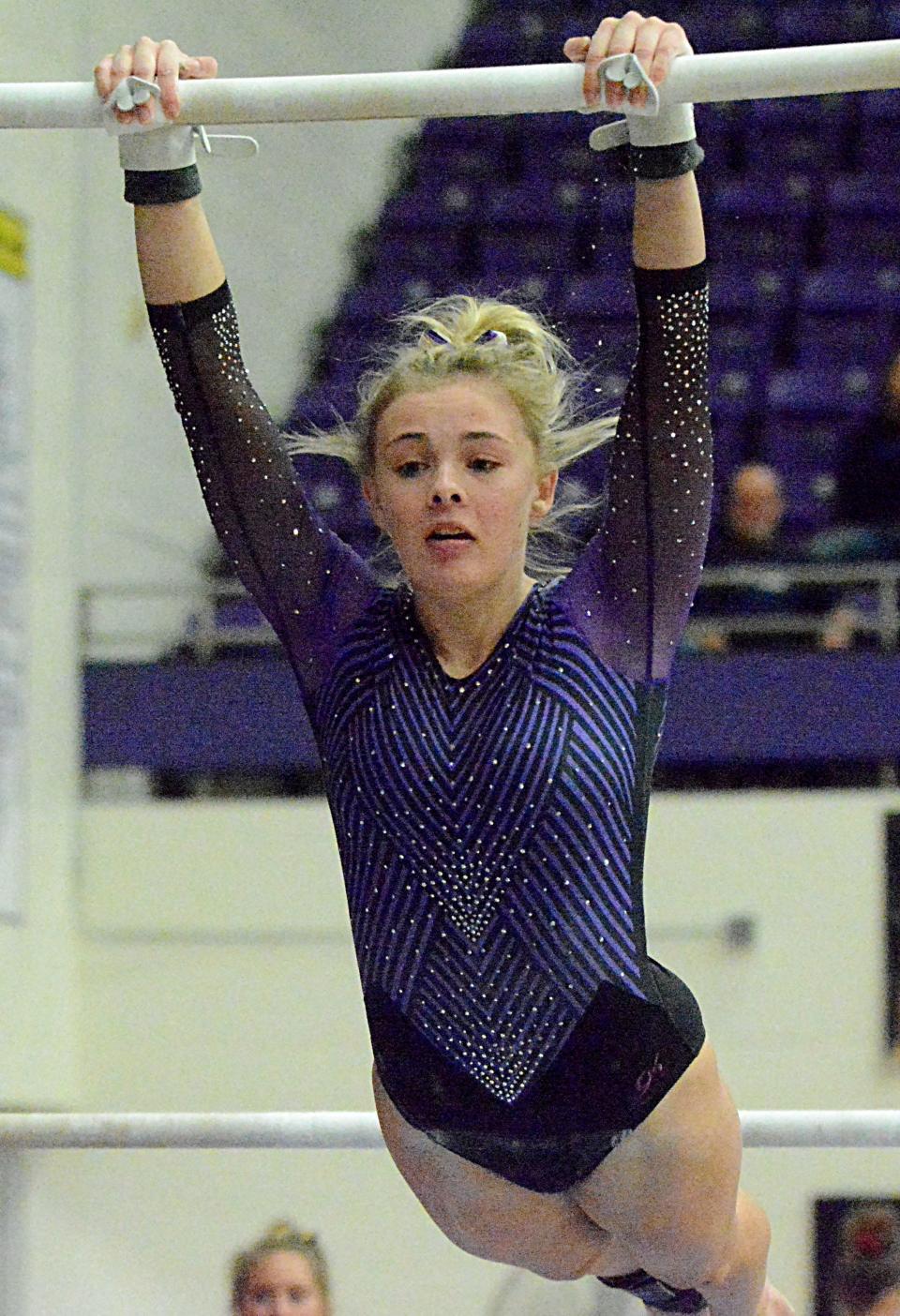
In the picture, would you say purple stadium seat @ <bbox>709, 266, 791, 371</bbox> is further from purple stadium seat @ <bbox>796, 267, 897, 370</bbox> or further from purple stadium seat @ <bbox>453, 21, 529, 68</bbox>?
purple stadium seat @ <bbox>453, 21, 529, 68</bbox>

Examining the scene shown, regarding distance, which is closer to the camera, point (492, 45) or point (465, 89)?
point (465, 89)

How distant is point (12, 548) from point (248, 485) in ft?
11.1

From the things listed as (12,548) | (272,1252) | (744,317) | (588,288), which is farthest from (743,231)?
(272,1252)

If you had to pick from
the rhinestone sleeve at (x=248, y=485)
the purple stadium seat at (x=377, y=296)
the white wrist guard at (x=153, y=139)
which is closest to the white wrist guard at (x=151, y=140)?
the white wrist guard at (x=153, y=139)

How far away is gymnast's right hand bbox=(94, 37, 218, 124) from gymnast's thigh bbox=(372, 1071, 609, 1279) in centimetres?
97

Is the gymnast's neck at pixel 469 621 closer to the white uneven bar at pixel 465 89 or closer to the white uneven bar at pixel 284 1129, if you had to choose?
the white uneven bar at pixel 465 89

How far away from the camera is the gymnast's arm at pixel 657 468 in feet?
5.67

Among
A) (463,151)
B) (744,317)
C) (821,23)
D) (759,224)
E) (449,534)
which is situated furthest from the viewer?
(821,23)

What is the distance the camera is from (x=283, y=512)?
186cm

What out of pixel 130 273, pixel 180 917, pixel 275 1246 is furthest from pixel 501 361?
pixel 130 273

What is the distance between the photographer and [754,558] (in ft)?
15.9

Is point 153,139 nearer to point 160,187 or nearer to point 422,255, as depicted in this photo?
point 160,187

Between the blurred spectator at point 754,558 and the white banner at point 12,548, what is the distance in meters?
1.82

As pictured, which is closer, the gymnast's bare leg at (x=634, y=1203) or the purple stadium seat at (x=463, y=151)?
the gymnast's bare leg at (x=634, y=1203)
